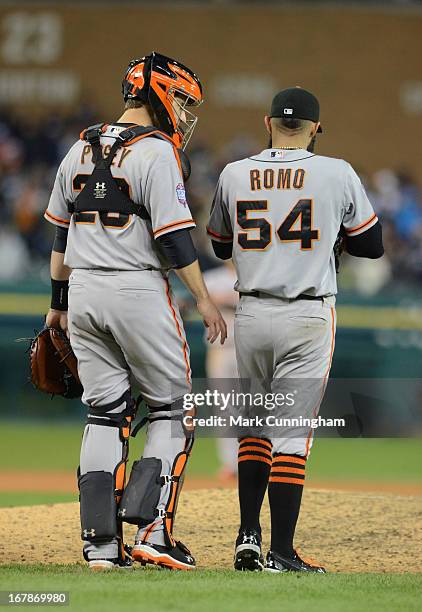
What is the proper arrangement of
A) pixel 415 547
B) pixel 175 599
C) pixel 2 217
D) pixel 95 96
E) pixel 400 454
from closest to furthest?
1. pixel 175 599
2. pixel 415 547
3. pixel 400 454
4. pixel 2 217
5. pixel 95 96

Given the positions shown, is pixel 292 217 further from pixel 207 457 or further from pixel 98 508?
pixel 207 457

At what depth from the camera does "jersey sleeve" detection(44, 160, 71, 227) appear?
498 centimetres

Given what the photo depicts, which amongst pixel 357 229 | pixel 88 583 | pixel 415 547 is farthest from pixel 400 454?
pixel 88 583

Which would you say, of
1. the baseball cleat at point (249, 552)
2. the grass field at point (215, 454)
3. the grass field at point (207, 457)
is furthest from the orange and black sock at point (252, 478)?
the grass field at point (215, 454)

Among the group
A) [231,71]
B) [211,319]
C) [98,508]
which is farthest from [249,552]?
[231,71]

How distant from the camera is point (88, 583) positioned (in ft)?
14.0

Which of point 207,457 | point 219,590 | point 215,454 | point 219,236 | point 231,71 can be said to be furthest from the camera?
point 231,71

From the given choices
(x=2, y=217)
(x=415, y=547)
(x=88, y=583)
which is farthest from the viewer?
(x=2, y=217)

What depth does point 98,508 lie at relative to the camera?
4.71 m

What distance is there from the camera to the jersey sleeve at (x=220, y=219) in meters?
5.06

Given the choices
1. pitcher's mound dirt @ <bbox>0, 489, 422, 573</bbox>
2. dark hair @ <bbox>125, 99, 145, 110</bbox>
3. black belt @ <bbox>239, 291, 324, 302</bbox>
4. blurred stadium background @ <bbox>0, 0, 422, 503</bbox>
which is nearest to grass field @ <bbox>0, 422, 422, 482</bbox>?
pitcher's mound dirt @ <bbox>0, 489, 422, 573</bbox>

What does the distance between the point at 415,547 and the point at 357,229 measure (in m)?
1.84

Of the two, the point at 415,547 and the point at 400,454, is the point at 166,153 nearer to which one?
the point at 415,547

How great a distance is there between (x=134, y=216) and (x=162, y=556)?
1.36m
